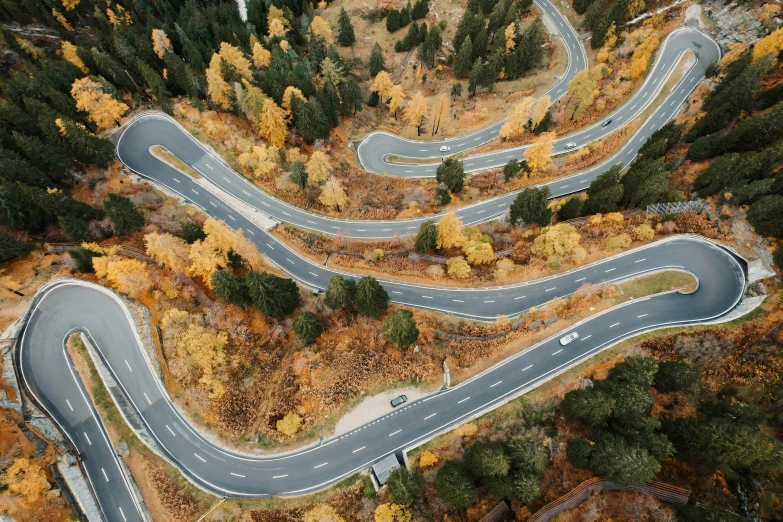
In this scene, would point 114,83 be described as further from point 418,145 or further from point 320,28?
point 418,145

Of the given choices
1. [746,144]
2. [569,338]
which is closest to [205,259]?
[569,338]

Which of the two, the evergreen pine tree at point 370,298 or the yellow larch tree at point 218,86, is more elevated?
the yellow larch tree at point 218,86

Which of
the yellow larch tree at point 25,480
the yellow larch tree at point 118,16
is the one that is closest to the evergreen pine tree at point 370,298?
the yellow larch tree at point 25,480

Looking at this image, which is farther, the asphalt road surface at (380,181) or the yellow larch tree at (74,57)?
the yellow larch tree at (74,57)

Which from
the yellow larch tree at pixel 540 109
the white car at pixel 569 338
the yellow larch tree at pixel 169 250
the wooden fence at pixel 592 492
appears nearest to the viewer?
the wooden fence at pixel 592 492

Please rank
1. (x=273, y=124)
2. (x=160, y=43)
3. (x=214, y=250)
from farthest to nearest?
(x=160, y=43), (x=273, y=124), (x=214, y=250)

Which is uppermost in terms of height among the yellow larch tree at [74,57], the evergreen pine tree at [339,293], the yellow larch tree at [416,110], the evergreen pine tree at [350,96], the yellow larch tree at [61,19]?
the yellow larch tree at [61,19]

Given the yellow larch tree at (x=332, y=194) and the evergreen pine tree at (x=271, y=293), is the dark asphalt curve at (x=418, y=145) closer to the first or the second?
the yellow larch tree at (x=332, y=194)
